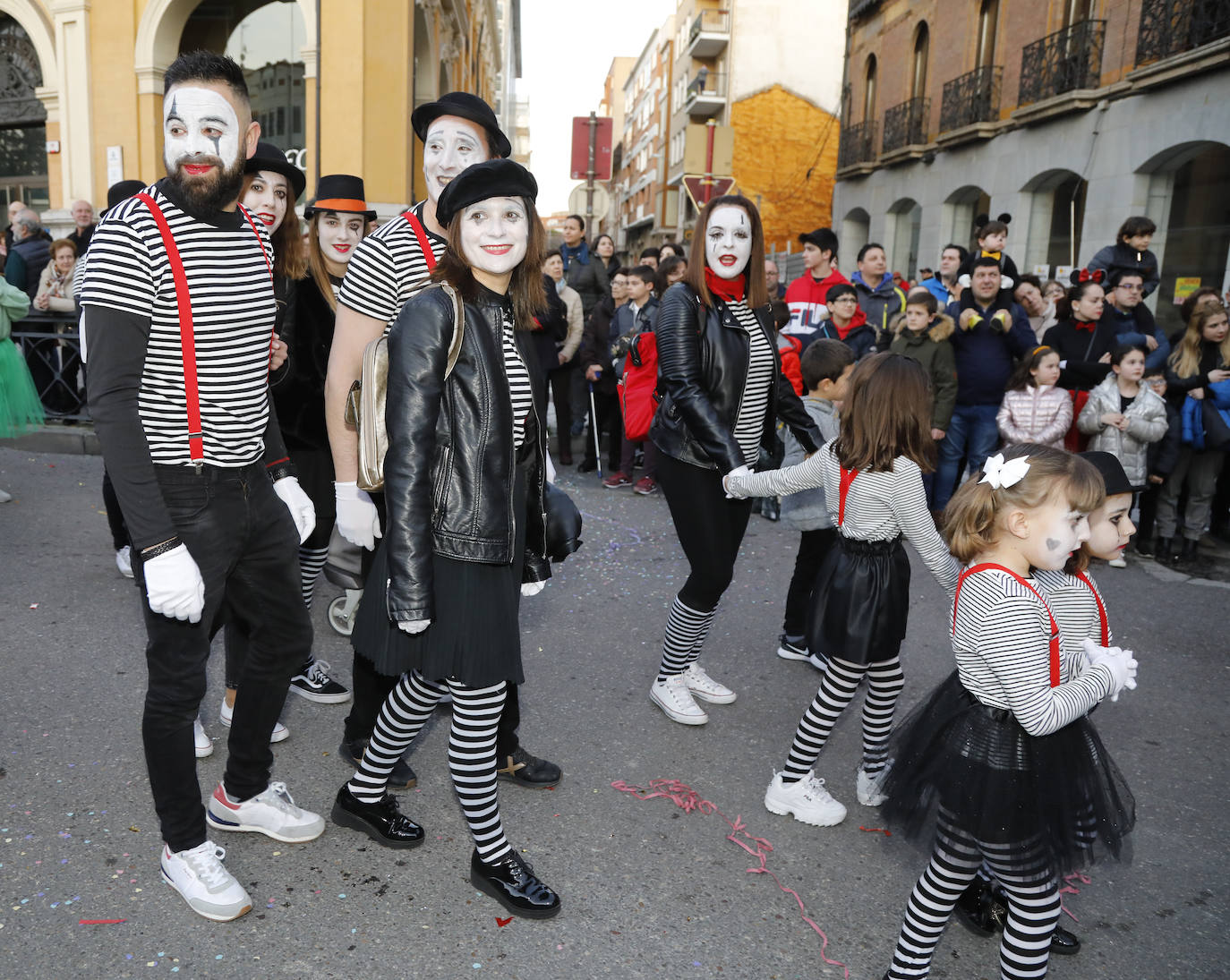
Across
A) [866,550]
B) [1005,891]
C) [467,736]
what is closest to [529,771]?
[467,736]

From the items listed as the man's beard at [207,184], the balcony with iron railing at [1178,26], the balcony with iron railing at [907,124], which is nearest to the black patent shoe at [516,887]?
the man's beard at [207,184]

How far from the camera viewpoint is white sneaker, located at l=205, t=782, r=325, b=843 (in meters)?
2.94

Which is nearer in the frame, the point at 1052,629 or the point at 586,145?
the point at 1052,629

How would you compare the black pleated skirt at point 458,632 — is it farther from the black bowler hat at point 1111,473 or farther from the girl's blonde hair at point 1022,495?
the black bowler hat at point 1111,473

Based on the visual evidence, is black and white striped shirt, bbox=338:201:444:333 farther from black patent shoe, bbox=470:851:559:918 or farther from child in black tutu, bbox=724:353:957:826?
black patent shoe, bbox=470:851:559:918

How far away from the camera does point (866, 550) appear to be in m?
3.22

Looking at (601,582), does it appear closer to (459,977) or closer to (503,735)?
(503,735)

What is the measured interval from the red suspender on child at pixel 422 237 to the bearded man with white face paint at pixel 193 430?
0.45 m

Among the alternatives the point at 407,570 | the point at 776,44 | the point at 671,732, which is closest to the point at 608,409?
the point at 671,732

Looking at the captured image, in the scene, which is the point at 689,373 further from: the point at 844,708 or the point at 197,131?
the point at 197,131

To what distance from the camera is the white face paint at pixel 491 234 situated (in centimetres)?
255

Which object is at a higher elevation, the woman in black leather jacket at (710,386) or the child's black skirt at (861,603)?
the woman in black leather jacket at (710,386)

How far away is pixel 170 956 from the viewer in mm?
2430

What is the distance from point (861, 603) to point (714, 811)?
2.90ft
